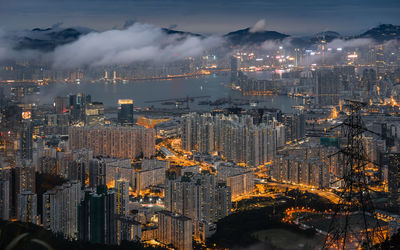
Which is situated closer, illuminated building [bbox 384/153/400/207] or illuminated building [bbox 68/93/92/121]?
illuminated building [bbox 384/153/400/207]

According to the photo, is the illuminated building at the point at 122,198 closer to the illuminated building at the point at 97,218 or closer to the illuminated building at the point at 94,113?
the illuminated building at the point at 97,218

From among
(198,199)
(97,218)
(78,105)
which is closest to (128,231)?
(97,218)

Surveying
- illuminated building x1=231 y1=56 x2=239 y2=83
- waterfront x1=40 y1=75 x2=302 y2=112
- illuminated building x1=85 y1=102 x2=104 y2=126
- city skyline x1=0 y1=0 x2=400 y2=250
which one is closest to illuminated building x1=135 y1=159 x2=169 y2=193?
city skyline x1=0 y1=0 x2=400 y2=250

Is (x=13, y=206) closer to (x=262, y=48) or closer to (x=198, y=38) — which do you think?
(x=198, y=38)

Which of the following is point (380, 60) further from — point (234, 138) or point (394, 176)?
point (394, 176)

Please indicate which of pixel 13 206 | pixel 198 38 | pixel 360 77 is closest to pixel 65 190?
pixel 13 206

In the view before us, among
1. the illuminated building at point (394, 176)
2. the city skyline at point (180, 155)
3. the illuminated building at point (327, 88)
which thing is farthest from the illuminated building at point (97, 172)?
the illuminated building at point (327, 88)

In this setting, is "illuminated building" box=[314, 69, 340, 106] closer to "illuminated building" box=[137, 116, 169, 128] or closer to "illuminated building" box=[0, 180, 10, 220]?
"illuminated building" box=[137, 116, 169, 128]
